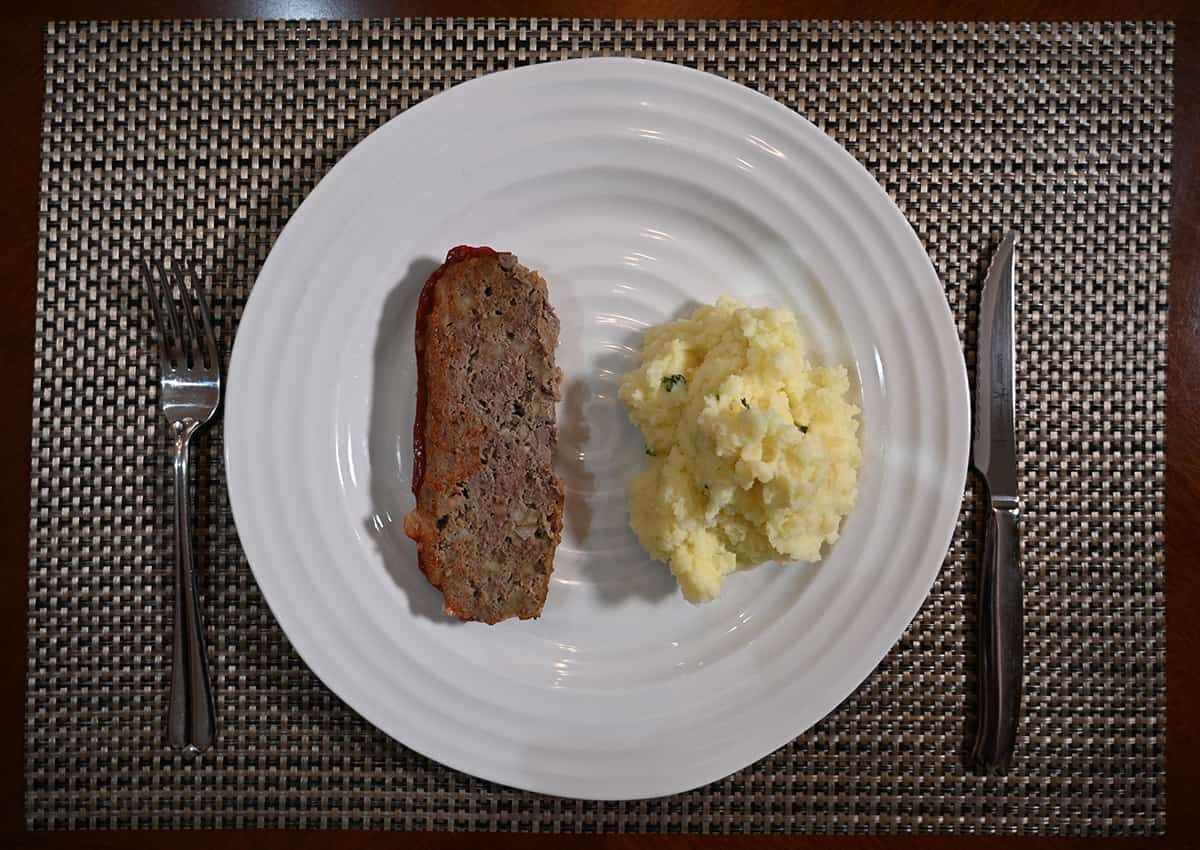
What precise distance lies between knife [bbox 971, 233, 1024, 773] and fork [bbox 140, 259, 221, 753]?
212 centimetres

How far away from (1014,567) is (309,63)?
2.43 meters

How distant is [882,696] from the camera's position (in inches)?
85.9

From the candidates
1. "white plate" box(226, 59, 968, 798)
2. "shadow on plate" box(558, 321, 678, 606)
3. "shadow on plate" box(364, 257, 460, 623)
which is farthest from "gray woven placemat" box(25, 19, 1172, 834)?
"shadow on plate" box(558, 321, 678, 606)

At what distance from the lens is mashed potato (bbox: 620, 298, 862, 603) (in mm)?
1870

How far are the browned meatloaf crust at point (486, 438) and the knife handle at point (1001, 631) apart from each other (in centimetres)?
121

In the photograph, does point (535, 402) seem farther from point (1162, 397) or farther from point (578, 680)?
point (1162, 397)

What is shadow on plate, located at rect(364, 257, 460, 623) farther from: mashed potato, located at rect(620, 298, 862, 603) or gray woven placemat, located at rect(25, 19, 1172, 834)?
mashed potato, located at rect(620, 298, 862, 603)

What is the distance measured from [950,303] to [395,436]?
1.61 m

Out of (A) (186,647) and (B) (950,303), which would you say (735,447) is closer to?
(B) (950,303)

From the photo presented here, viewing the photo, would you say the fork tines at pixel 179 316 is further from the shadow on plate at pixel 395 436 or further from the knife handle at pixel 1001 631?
the knife handle at pixel 1001 631

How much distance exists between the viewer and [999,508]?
2137 mm

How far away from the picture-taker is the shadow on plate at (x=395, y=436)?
2127 millimetres

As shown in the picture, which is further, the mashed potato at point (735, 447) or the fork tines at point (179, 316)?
the fork tines at point (179, 316)

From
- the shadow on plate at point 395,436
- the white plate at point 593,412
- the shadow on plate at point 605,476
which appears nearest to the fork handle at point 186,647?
the white plate at point 593,412
